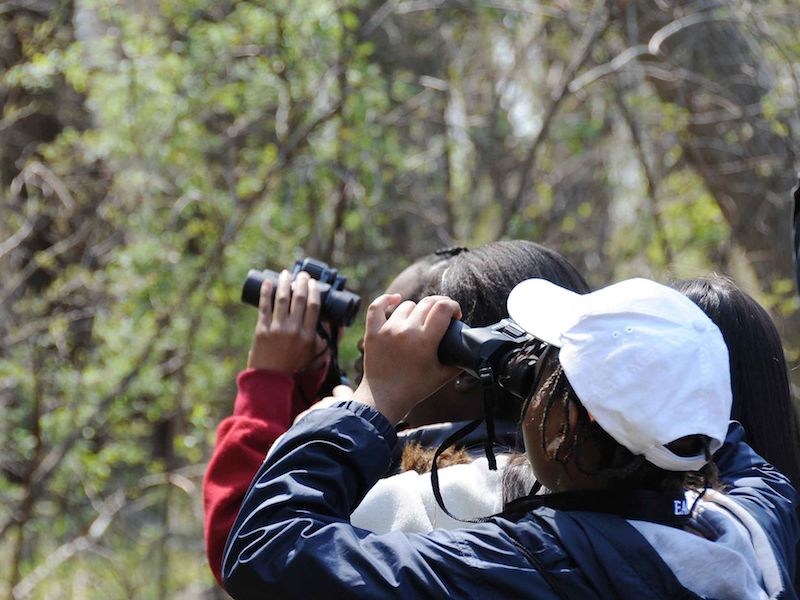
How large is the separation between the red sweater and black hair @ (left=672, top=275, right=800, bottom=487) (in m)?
0.82

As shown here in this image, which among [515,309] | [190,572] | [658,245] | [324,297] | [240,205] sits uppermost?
[515,309]

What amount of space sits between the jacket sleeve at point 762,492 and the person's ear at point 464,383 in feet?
1.46

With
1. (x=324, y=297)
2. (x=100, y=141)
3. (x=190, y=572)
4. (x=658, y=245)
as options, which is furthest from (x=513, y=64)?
(x=324, y=297)

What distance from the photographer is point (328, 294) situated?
213 centimetres

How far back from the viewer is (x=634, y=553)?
1336 millimetres

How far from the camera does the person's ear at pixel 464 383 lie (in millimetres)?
1921

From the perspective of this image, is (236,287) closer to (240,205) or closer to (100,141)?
(240,205)

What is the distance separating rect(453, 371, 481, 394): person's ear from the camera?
6.30 ft

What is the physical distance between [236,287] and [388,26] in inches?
63.4

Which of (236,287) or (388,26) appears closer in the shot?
(236,287)

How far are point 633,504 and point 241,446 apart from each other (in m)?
0.85

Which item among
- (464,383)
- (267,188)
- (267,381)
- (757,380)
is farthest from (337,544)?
(267,188)

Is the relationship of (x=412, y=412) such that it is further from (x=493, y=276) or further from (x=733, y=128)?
(x=733, y=128)

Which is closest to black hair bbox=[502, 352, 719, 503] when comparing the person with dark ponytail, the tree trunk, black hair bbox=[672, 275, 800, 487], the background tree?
the person with dark ponytail
